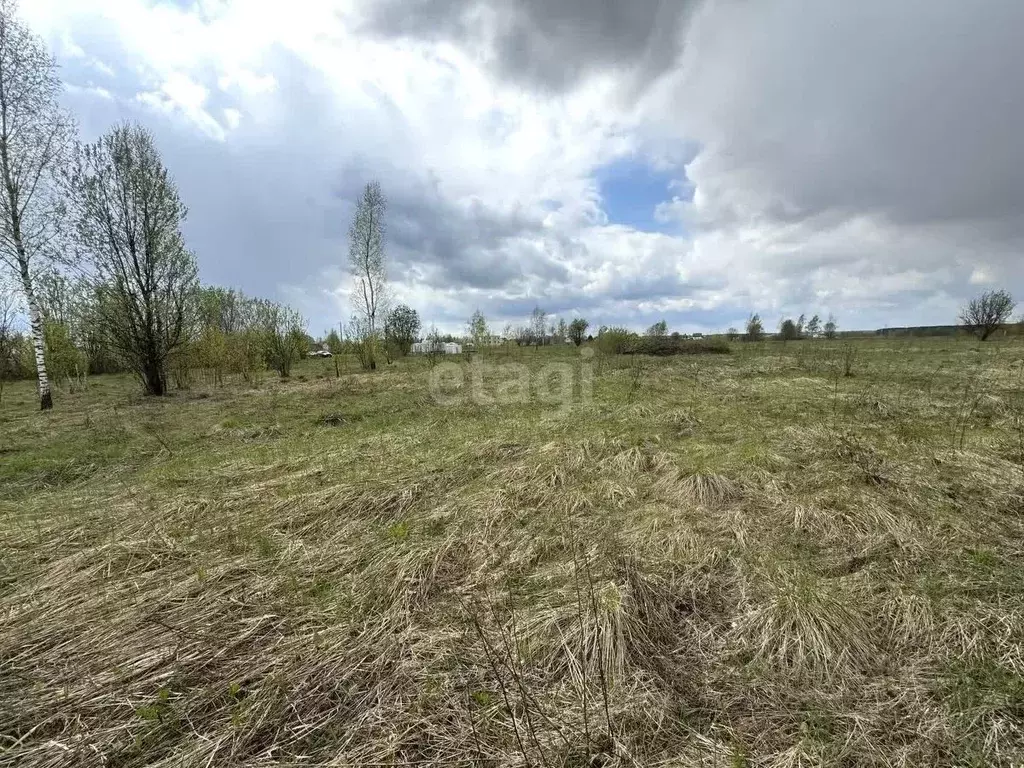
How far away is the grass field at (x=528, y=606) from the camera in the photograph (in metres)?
1.99

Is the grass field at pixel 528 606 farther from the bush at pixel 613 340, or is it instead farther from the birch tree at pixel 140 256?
the bush at pixel 613 340

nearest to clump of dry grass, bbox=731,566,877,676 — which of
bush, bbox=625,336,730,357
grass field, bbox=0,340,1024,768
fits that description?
grass field, bbox=0,340,1024,768

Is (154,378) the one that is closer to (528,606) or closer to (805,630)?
(528,606)

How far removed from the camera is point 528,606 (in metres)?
2.96

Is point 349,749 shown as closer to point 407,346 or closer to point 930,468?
point 930,468

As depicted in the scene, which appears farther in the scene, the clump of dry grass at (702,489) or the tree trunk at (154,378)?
the tree trunk at (154,378)

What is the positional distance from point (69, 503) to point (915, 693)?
26.2ft

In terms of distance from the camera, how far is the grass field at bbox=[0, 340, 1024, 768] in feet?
6.51

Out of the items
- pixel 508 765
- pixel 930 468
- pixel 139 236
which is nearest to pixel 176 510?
pixel 508 765

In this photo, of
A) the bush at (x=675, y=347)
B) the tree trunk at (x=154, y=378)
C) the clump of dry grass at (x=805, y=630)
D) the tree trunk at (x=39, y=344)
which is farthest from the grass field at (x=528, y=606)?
the bush at (x=675, y=347)

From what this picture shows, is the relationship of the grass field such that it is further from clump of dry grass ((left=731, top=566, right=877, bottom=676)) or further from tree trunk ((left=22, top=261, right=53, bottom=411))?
tree trunk ((left=22, top=261, right=53, bottom=411))

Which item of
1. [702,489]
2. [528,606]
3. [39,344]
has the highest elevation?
[39,344]

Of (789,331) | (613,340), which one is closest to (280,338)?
(613,340)

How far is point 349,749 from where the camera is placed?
6.34ft
